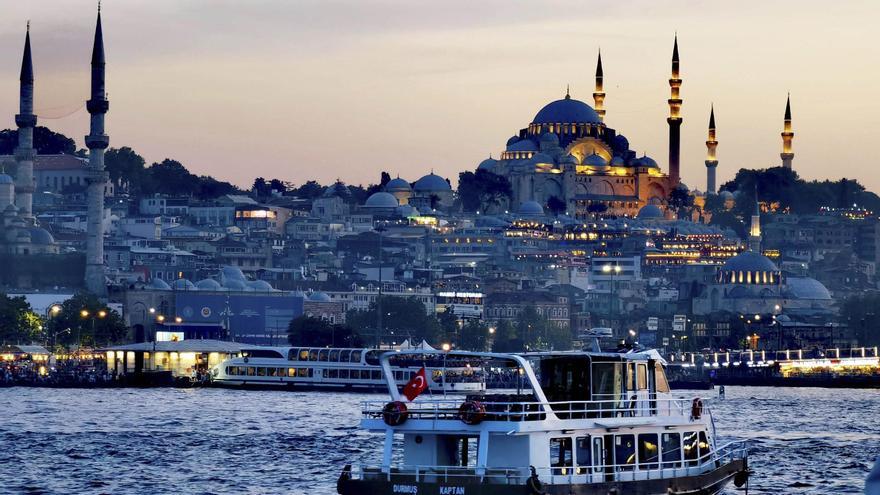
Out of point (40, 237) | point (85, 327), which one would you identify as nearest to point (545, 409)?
point (85, 327)

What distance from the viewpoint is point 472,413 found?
36.6 meters

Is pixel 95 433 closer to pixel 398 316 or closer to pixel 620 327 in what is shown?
pixel 398 316

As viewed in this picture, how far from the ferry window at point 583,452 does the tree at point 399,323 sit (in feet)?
348

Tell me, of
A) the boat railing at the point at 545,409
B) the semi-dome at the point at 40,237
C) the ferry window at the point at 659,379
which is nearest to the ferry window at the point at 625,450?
the boat railing at the point at 545,409

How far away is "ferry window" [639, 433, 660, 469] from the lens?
38.8m

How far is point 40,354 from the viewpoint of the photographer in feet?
374

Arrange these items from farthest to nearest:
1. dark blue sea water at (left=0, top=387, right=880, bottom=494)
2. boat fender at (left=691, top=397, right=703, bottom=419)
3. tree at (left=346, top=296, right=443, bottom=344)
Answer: tree at (left=346, top=296, right=443, bottom=344)
dark blue sea water at (left=0, top=387, right=880, bottom=494)
boat fender at (left=691, top=397, right=703, bottom=419)

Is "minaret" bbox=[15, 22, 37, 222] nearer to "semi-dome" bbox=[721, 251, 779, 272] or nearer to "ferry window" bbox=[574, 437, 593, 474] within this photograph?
"semi-dome" bbox=[721, 251, 779, 272]

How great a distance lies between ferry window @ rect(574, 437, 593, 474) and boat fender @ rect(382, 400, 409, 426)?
2.69m

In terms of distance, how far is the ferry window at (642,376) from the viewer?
38969mm

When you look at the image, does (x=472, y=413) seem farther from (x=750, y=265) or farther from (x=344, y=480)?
(x=750, y=265)

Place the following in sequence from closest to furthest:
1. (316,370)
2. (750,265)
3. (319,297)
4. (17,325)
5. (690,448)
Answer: (690,448)
(316,370)
(17,325)
(319,297)
(750,265)

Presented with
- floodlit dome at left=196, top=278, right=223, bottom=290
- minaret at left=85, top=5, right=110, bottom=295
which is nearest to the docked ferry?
minaret at left=85, top=5, right=110, bottom=295

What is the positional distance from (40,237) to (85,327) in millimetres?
52903
